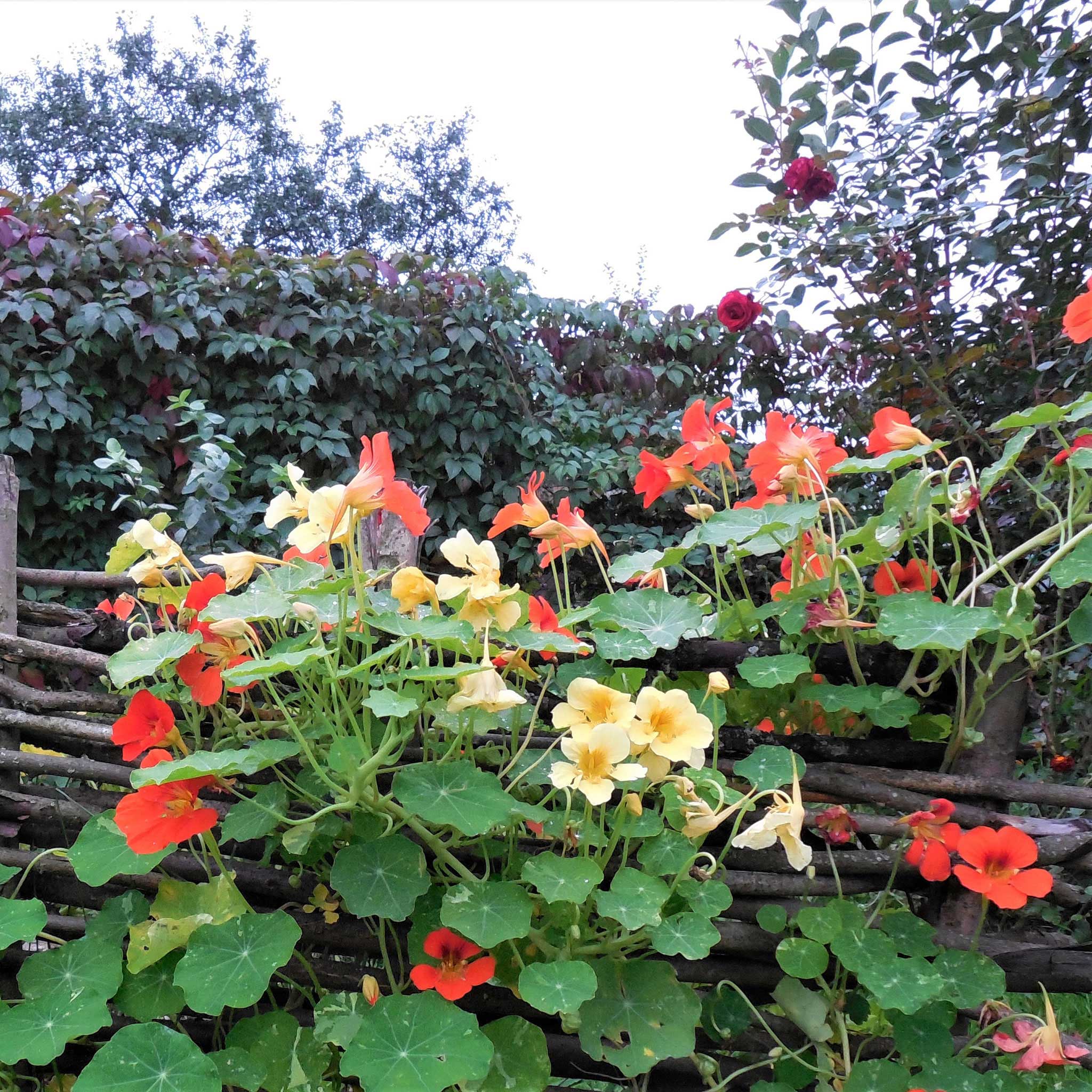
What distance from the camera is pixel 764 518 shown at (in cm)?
99

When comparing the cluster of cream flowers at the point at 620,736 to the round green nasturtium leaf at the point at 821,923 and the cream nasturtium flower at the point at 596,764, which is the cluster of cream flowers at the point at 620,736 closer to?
the cream nasturtium flower at the point at 596,764

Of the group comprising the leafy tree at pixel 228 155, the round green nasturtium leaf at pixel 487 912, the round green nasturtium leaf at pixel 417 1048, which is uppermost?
Result: the leafy tree at pixel 228 155

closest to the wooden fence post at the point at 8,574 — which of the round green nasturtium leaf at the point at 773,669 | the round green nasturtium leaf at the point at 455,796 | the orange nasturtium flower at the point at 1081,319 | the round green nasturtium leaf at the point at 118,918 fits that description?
the round green nasturtium leaf at the point at 118,918

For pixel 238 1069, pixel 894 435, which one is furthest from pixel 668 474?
pixel 238 1069

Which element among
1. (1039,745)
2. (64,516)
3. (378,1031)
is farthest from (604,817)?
(64,516)

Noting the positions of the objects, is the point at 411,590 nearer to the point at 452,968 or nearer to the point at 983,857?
the point at 452,968

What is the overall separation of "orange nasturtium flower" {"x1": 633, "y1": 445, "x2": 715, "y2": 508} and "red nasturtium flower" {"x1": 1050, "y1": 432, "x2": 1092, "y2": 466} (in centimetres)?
37

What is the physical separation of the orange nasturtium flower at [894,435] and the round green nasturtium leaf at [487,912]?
0.64m

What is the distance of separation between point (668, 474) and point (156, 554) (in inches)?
24.4

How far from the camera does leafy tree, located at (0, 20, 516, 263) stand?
543 inches

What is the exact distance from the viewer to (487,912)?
85 centimetres

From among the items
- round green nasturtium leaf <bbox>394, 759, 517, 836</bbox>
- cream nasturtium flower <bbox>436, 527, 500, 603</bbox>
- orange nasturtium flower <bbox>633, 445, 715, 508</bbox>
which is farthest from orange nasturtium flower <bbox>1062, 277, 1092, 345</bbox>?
round green nasturtium leaf <bbox>394, 759, 517, 836</bbox>

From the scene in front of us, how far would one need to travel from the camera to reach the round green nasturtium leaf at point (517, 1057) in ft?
2.87

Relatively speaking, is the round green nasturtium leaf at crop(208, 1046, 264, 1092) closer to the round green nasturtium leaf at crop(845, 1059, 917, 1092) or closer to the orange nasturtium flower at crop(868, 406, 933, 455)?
the round green nasturtium leaf at crop(845, 1059, 917, 1092)
